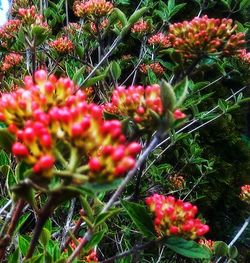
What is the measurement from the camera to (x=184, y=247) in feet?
3.59

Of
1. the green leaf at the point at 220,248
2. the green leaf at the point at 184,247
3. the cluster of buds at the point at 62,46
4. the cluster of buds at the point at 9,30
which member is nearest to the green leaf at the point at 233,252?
the green leaf at the point at 220,248

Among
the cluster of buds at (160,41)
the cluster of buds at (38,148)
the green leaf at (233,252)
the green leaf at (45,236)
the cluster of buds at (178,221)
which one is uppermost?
the cluster of buds at (38,148)

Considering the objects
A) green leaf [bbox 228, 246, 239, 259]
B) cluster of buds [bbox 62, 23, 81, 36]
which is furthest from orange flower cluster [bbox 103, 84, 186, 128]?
cluster of buds [bbox 62, 23, 81, 36]

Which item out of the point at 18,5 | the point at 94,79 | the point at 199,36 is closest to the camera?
the point at 199,36

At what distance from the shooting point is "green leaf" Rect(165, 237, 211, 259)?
108 centimetres

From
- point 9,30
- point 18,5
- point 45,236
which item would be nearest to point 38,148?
point 45,236

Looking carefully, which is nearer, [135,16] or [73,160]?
[73,160]

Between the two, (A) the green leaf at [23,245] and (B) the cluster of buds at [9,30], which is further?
(B) the cluster of buds at [9,30]

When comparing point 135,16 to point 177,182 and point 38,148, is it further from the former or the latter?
point 177,182

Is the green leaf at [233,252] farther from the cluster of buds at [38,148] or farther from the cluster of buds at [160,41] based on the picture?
the cluster of buds at [38,148]

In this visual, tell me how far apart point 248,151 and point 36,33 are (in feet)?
13.1

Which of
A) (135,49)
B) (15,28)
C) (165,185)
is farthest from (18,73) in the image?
(135,49)

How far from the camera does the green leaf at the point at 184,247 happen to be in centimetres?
108

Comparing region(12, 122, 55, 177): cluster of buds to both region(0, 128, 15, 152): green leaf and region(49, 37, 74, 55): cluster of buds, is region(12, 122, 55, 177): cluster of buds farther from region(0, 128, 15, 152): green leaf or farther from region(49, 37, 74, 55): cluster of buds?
region(49, 37, 74, 55): cluster of buds
